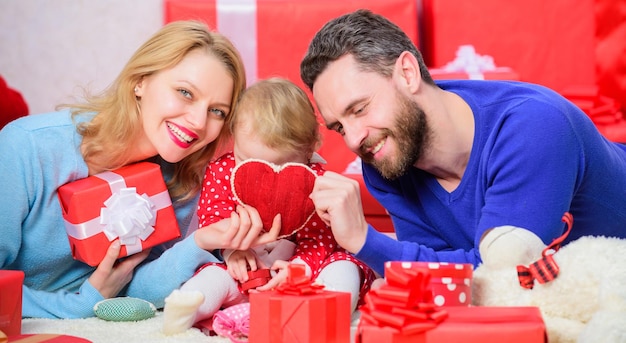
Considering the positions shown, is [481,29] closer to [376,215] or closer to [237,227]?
[376,215]

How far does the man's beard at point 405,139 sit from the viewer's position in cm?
168

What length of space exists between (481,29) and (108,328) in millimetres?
2075

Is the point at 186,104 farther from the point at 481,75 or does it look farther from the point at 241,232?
the point at 481,75

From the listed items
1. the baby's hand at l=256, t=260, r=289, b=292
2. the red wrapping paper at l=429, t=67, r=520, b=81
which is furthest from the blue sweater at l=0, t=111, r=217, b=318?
the red wrapping paper at l=429, t=67, r=520, b=81

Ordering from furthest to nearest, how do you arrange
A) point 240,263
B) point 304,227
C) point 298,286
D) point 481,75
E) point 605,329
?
point 481,75 < point 304,227 < point 240,263 < point 298,286 < point 605,329

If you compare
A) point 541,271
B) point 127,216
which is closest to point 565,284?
point 541,271

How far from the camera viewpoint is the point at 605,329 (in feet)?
3.42

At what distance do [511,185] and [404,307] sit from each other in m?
0.54

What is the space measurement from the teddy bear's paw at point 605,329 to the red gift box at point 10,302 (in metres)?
1.09

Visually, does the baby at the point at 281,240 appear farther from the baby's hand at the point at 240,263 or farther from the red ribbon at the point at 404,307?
the red ribbon at the point at 404,307

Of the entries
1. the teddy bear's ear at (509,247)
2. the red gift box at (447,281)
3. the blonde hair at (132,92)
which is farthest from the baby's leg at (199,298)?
the teddy bear's ear at (509,247)

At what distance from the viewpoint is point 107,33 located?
336 cm

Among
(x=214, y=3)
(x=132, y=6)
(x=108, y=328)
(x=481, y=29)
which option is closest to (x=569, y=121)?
(x=108, y=328)

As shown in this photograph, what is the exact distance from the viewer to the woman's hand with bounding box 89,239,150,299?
72.3 inches
